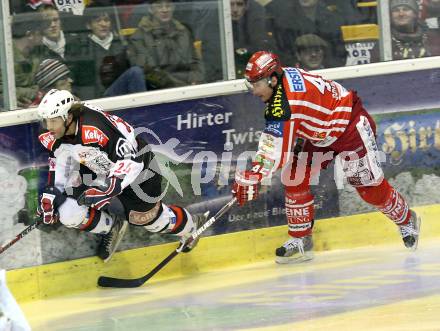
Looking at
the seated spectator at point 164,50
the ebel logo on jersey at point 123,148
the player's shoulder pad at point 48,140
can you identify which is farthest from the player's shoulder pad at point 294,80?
the player's shoulder pad at point 48,140

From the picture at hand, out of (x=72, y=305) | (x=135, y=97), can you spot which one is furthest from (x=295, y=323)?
(x=135, y=97)

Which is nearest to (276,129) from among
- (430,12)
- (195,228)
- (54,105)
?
(195,228)

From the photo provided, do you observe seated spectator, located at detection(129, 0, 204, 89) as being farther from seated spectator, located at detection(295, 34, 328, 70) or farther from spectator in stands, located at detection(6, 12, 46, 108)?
seated spectator, located at detection(295, 34, 328, 70)

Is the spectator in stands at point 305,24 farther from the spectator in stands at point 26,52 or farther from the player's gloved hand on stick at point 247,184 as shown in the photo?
the spectator in stands at point 26,52

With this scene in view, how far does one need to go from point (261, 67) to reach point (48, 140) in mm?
1231

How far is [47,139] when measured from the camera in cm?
587

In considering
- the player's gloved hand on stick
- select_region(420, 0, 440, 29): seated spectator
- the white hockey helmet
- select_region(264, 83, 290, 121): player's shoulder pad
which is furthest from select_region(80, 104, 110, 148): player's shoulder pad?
select_region(420, 0, 440, 29): seated spectator

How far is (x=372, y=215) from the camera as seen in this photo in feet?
22.6

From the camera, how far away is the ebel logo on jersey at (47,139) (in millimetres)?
5855

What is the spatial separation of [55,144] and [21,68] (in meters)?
0.50

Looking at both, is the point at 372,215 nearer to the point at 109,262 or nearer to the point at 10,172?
the point at 109,262

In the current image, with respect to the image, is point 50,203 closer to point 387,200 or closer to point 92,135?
point 92,135

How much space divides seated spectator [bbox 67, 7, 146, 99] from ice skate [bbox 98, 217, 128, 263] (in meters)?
0.76

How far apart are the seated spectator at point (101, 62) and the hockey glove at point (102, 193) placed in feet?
2.02
